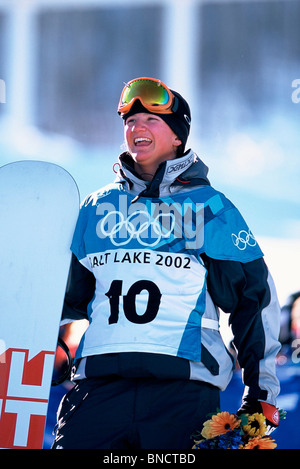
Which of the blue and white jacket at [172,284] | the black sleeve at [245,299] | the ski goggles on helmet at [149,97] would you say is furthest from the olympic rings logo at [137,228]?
the ski goggles on helmet at [149,97]

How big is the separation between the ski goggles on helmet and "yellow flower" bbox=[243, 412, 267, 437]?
109cm

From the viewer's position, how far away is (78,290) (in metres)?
2.44

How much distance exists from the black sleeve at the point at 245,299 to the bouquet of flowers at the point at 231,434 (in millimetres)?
192

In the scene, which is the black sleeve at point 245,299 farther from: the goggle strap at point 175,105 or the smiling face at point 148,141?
the goggle strap at point 175,105

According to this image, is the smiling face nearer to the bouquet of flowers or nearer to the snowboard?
the snowboard

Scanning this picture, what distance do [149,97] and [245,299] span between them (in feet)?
2.59

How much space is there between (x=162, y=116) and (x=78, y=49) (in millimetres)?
1595

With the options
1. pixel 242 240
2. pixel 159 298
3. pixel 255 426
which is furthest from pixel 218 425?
pixel 242 240

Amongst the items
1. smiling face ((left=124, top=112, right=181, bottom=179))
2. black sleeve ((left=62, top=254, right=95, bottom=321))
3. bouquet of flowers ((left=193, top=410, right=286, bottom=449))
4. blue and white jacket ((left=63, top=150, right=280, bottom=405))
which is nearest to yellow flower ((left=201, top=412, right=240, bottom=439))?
bouquet of flowers ((left=193, top=410, right=286, bottom=449))

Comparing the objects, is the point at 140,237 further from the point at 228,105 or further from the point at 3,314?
the point at 228,105

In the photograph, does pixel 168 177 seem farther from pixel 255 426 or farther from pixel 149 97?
pixel 255 426
